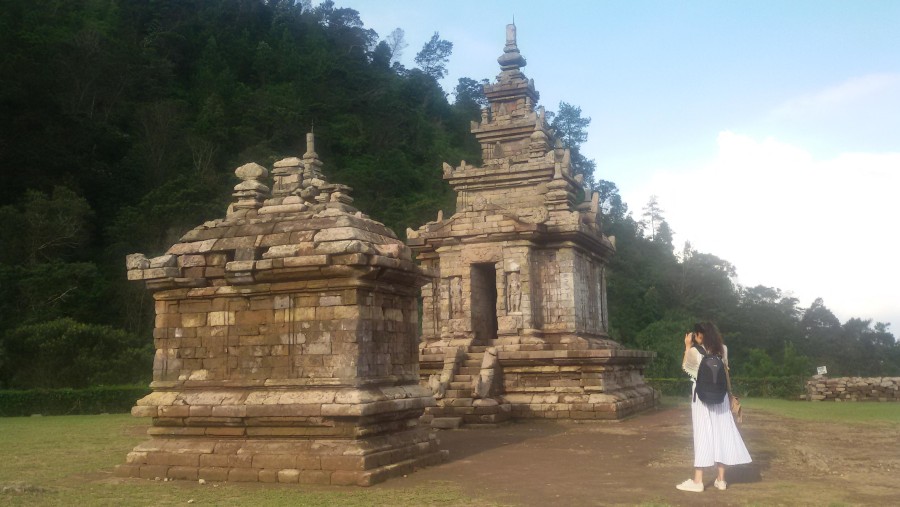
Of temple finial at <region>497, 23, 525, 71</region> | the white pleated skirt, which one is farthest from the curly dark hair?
temple finial at <region>497, 23, 525, 71</region>

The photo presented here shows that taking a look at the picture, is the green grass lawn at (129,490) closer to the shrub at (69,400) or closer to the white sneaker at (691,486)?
the white sneaker at (691,486)

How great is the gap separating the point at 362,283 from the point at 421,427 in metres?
2.46

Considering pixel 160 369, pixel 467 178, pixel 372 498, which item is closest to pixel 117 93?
pixel 467 178

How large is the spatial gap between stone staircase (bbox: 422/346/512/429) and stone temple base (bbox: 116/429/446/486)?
557 cm

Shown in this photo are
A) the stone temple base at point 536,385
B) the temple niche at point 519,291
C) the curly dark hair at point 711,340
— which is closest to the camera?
the curly dark hair at point 711,340

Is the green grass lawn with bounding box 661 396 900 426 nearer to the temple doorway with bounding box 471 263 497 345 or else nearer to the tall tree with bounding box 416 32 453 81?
the temple doorway with bounding box 471 263 497 345

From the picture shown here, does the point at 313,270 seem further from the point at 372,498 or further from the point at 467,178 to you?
the point at 467,178

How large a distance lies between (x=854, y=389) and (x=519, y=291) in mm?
14299

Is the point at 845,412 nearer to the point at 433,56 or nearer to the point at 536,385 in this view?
the point at 536,385

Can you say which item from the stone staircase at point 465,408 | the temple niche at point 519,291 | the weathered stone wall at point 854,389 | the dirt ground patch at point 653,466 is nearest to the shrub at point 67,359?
the temple niche at point 519,291

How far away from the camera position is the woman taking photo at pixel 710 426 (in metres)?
7.62

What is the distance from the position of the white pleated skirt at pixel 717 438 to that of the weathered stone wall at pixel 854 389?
20.1m

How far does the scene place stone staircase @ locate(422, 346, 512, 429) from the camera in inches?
598

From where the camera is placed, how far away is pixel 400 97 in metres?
57.4
